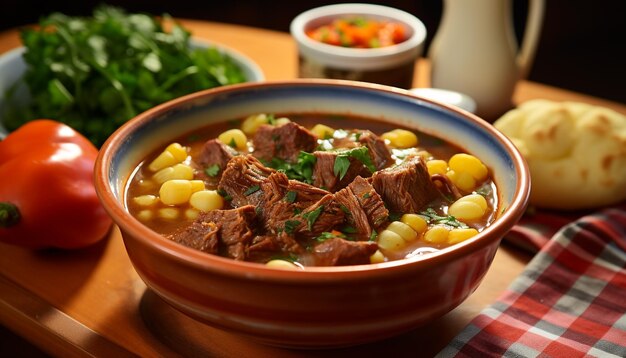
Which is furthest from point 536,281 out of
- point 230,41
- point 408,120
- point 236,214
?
point 230,41

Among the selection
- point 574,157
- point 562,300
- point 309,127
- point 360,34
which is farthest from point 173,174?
point 360,34

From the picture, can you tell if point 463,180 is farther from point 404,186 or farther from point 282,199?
point 282,199

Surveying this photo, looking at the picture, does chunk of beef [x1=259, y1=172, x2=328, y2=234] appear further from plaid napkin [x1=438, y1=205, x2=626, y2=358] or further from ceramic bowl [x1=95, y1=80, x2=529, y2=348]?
plaid napkin [x1=438, y1=205, x2=626, y2=358]

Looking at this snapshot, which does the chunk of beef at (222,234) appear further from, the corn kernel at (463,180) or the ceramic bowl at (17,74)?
the ceramic bowl at (17,74)

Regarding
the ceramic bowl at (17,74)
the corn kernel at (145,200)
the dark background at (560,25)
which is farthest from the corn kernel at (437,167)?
the dark background at (560,25)

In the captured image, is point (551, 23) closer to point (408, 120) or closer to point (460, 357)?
point (408, 120)
